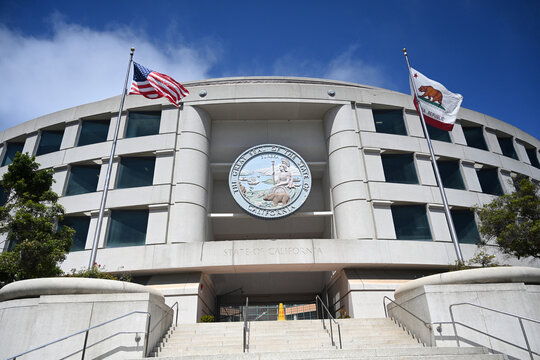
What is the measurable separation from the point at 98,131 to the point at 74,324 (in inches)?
670

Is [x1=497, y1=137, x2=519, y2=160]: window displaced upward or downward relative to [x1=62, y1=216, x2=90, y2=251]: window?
upward

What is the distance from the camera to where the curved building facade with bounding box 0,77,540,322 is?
1819cm

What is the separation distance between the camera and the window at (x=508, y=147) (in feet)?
85.7

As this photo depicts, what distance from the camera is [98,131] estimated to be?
2348 cm

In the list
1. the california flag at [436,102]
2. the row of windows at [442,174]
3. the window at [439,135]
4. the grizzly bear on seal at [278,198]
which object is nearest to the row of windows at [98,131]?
the grizzly bear on seal at [278,198]

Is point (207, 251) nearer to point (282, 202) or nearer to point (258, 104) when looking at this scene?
point (282, 202)

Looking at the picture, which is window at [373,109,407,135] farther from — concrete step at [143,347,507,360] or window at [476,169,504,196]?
concrete step at [143,347,507,360]

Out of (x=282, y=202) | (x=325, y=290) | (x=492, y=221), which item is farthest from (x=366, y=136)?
(x=325, y=290)

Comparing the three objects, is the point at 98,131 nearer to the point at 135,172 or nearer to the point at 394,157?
the point at 135,172

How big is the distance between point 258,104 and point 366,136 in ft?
23.0

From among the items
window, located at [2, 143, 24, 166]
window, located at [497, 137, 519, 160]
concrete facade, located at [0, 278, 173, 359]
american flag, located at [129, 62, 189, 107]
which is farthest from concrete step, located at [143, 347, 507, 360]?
window, located at [2, 143, 24, 166]

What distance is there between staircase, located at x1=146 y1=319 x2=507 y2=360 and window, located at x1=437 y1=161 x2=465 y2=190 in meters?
12.4

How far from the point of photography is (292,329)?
12.2 meters

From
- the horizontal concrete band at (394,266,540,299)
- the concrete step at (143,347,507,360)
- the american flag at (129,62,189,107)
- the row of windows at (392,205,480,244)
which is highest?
the american flag at (129,62,189,107)
